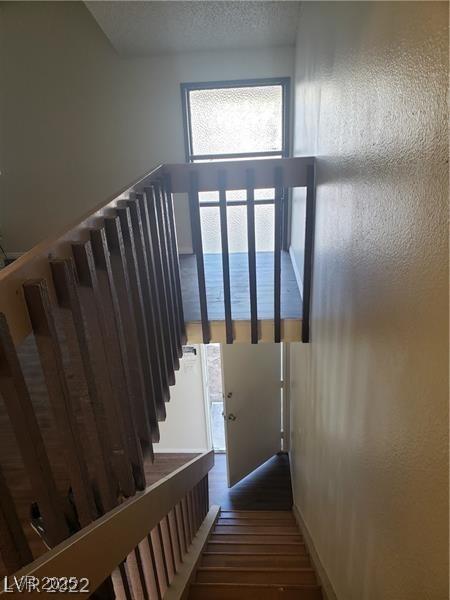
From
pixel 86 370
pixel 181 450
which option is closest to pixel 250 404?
pixel 181 450

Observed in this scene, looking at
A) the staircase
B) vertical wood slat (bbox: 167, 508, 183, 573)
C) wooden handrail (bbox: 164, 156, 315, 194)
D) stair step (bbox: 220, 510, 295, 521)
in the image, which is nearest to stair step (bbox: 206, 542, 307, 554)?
the staircase

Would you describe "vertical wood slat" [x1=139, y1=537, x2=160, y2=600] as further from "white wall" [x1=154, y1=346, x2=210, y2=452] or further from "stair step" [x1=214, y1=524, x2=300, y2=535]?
"white wall" [x1=154, y1=346, x2=210, y2=452]

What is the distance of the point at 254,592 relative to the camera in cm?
217

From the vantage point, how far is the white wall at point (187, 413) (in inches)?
208

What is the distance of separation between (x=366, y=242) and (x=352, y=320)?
35cm

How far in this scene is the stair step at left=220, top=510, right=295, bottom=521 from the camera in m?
4.15

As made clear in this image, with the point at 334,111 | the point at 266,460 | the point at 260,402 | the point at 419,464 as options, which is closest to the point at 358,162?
the point at 334,111

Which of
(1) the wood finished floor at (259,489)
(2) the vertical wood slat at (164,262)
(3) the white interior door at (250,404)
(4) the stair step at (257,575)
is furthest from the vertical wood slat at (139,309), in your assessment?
(1) the wood finished floor at (259,489)

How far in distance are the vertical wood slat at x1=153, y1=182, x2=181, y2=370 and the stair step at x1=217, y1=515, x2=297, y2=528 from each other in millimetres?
2403

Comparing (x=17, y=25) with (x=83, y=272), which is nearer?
(x=83, y=272)

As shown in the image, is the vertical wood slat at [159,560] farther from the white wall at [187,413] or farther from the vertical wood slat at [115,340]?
the white wall at [187,413]

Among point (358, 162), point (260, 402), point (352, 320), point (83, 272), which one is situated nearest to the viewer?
point (83, 272)

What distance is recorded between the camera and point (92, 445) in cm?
128

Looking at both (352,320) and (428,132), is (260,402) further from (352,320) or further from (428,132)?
(428,132)
